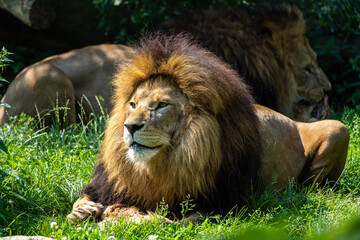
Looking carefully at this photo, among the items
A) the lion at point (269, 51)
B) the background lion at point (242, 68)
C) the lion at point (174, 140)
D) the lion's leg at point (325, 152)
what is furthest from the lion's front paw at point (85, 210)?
the lion at point (269, 51)

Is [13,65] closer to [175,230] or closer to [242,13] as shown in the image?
[242,13]

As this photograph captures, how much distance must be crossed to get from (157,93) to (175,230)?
3.01ft

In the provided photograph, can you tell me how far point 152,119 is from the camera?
11.1ft

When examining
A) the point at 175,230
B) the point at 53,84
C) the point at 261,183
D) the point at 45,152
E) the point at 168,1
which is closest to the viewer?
the point at 175,230

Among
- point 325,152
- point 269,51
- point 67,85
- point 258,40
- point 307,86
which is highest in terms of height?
point 258,40

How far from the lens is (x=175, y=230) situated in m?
3.30

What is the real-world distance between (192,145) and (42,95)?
321cm

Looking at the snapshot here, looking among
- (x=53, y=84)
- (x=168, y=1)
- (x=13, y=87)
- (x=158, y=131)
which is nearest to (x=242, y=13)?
(x=168, y=1)

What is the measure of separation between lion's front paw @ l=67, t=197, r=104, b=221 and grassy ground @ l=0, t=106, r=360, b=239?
0.07 m

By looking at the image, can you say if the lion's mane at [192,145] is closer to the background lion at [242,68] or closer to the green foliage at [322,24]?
the background lion at [242,68]

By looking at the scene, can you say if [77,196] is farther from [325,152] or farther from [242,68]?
[242,68]

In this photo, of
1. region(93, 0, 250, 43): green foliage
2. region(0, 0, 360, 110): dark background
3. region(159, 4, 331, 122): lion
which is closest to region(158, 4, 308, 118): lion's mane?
region(159, 4, 331, 122): lion

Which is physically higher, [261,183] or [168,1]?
[168,1]

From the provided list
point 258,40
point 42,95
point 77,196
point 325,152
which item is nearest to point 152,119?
point 77,196
